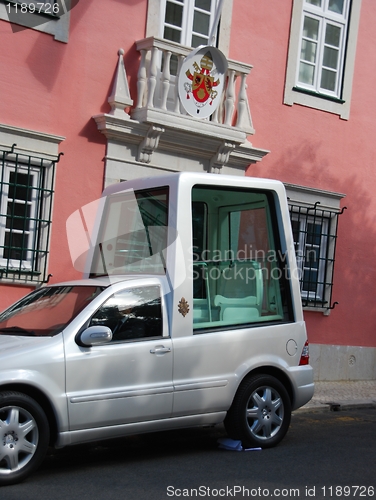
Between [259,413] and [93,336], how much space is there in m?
2.14

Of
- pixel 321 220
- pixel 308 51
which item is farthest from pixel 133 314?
pixel 308 51

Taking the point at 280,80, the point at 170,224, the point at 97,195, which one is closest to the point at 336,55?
the point at 280,80

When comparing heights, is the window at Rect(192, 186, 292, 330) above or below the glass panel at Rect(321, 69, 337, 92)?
below

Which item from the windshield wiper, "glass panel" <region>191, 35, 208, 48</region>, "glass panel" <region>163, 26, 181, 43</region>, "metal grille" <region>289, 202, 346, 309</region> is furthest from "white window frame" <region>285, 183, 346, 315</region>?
the windshield wiper

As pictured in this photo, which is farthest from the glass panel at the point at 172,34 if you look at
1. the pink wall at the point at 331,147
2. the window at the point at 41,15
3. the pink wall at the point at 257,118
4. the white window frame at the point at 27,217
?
the white window frame at the point at 27,217

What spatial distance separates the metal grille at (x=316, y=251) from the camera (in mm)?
15133

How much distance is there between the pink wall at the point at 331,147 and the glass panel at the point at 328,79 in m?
0.43

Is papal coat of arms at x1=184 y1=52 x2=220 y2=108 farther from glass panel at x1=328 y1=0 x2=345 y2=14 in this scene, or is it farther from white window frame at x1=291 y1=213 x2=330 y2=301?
glass panel at x1=328 y1=0 x2=345 y2=14

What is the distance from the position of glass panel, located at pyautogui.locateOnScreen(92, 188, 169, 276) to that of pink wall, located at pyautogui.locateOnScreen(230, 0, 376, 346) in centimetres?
552

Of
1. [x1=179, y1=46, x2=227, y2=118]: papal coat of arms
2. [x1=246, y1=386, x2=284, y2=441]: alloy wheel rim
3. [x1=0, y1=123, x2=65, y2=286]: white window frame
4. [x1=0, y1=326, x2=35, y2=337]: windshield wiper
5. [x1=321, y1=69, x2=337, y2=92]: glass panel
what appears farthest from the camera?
[x1=321, y1=69, x2=337, y2=92]: glass panel

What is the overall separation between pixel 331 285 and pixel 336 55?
4164 mm

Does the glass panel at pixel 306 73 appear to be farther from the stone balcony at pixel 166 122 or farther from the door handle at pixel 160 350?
the door handle at pixel 160 350

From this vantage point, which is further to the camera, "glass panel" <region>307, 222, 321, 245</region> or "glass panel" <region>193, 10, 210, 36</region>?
"glass panel" <region>307, 222, 321, 245</region>

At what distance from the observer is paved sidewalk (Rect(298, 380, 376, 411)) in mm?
11898
